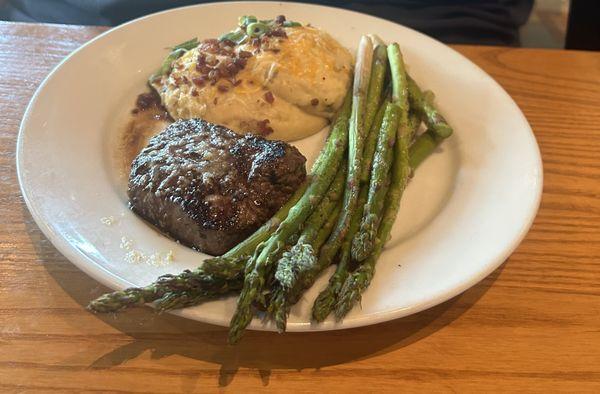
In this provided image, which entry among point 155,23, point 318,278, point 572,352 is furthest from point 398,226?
point 155,23

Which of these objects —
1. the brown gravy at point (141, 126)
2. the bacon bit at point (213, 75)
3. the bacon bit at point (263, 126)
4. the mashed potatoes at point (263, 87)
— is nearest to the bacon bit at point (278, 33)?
the mashed potatoes at point (263, 87)

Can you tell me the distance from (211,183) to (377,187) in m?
0.58

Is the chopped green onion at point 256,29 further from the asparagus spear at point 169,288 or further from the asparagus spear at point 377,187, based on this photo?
the asparagus spear at point 169,288

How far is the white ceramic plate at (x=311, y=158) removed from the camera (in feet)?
5.42

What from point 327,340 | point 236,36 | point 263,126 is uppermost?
point 236,36

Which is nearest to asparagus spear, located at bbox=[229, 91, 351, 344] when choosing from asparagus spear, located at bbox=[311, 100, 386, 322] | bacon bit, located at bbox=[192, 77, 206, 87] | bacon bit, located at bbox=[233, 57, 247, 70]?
asparagus spear, located at bbox=[311, 100, 386, 322]

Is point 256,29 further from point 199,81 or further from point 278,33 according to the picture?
point 199,81

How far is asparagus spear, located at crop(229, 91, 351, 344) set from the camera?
148 cm

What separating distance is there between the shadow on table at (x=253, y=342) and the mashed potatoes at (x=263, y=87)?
3.38ft

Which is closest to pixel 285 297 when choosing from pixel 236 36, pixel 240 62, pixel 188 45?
pixel 240 62

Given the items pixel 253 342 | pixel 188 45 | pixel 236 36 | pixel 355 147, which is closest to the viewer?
pixel 253 342

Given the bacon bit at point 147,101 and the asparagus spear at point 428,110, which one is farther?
the bacon bit at point 147,101

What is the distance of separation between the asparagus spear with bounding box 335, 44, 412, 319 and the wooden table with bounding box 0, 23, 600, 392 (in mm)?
195

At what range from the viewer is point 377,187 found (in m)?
1.94
